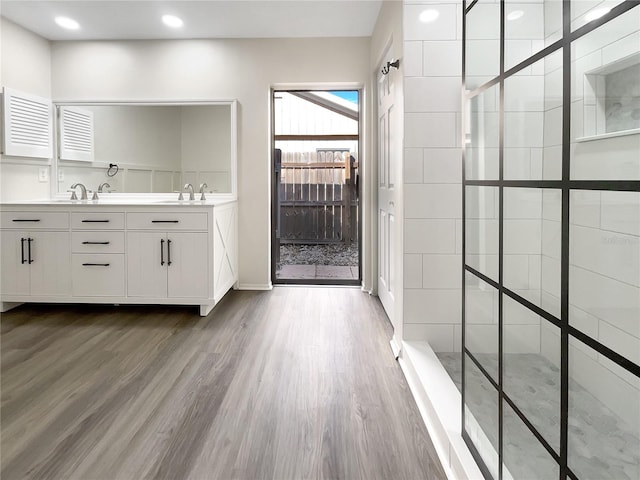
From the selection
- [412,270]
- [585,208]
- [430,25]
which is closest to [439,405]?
[412,270]

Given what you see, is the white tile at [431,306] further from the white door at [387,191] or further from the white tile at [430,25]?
the white tile at [430,25]

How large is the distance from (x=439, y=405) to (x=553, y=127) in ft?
3.93

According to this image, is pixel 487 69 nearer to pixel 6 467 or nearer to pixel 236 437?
pixel 236 437

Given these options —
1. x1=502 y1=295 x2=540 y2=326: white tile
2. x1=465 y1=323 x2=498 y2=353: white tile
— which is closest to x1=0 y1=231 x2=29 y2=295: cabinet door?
x1=465 y1=323 x2=498 y2=353: white tile

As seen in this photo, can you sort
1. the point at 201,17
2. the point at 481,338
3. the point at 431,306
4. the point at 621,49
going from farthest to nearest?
the point at 201,17 < the point at 431,306 < the point at 481,338 < the point at 621,49

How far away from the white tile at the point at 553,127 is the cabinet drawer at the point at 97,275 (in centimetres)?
315

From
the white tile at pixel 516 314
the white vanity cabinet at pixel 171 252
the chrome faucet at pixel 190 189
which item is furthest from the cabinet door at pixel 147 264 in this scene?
the white tile at pixel 516 314

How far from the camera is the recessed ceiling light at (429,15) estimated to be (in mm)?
2271

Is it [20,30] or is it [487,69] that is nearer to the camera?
[487,69]

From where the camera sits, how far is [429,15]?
2277mm

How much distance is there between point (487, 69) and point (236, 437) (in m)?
1.53

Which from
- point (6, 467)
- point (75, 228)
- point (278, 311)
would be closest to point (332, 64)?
point (278, 311)

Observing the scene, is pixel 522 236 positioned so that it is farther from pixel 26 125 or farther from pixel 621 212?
pixel 26 125

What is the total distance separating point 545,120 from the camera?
0.91m
